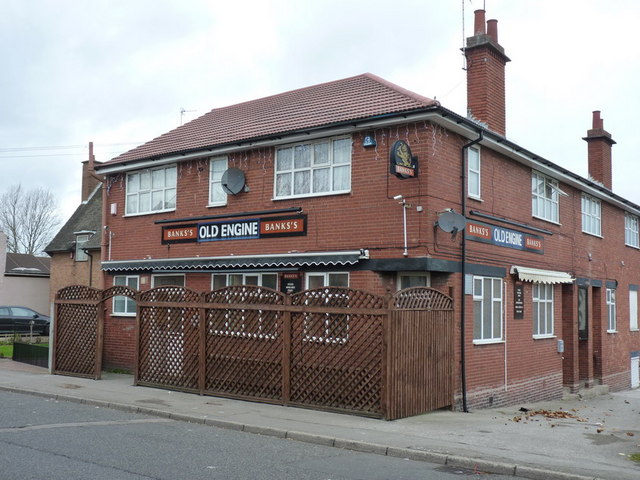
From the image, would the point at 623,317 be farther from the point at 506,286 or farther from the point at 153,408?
the point at 153,408

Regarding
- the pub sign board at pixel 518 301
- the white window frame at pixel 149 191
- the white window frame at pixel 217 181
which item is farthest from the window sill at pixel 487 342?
the white window frame at pixel 149 191

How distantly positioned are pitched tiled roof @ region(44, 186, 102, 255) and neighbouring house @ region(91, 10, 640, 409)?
12443 millimetres

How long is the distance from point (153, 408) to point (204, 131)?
892 cm

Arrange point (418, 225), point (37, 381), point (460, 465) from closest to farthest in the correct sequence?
point (460, 465) → point (418, 225) → point (37, 381)

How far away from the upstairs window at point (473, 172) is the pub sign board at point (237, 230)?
3639mm

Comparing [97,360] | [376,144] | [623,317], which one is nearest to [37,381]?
[97,360]

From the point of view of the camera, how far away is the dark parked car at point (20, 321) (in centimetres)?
3195

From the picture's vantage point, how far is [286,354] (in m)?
12.9

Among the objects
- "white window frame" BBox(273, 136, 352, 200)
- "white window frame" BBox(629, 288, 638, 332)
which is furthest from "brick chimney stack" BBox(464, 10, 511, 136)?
"white window frame" BBox(629, 288, 638, 332)

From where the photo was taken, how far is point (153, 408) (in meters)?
12.2

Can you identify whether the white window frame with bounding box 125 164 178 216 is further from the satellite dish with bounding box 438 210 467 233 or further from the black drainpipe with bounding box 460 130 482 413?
the satellite dish with bounding box 438 210 467 233

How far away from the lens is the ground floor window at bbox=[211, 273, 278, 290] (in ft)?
52.3

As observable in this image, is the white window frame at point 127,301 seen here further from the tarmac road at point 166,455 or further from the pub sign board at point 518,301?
the pub sign board at point 518,301

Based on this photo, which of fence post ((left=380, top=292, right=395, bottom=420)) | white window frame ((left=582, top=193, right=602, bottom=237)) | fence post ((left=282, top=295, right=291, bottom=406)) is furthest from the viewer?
white window frame ((left=582, top=193, right=602, bottom=237))
